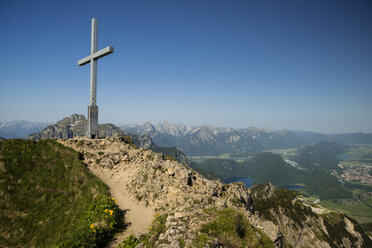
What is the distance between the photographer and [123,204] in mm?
15883

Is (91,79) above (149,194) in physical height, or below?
above

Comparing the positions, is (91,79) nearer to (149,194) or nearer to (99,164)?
(99,164)

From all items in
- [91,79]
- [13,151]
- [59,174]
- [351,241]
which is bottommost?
[351,241]

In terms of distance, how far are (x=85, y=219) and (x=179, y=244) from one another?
738cm

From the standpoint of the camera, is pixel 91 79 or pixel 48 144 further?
pixel 91 79

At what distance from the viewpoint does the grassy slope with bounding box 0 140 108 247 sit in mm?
12586

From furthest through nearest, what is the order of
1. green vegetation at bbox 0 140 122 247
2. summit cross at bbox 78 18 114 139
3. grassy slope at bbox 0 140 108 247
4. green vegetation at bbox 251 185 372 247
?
green vegetation at bbox 251 185 372 247 → summit cross at bbox 78 18 114 139 → grassy slope at bbox 0 140 108 247 → green vegetation at bbox 0 140 122 247

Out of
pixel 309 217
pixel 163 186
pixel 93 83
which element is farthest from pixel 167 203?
pixel 309 217

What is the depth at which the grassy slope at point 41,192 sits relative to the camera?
41.3 feet

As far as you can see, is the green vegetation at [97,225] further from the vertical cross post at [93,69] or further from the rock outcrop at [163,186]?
the vertical cross post at [93,69]

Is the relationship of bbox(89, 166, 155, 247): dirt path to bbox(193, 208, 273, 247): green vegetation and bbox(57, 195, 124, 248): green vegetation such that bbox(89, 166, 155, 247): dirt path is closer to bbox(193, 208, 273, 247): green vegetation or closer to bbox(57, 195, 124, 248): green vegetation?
bbox(57, 195, 124, 248): green vegetation

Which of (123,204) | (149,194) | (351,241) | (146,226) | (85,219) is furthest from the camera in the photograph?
(351,241)

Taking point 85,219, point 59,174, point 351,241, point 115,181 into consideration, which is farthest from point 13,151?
point 351,241

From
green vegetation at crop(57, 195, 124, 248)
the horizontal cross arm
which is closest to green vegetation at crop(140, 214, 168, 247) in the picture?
green vegetation at crop(57, 195, 124, 248)
